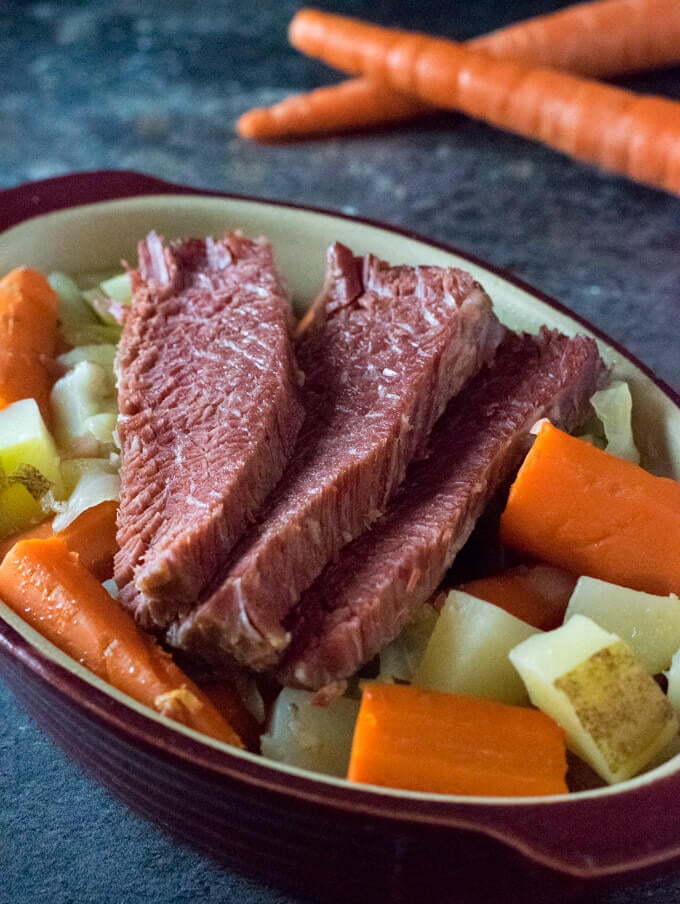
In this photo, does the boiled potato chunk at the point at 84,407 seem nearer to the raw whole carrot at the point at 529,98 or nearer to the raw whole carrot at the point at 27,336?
the raw whole carrot at the point at 27,336

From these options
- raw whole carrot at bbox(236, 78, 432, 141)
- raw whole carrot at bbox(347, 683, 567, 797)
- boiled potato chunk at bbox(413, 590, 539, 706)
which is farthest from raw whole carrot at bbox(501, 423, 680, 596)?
raw whole carrot at bbox(236, 78, 432, 141)

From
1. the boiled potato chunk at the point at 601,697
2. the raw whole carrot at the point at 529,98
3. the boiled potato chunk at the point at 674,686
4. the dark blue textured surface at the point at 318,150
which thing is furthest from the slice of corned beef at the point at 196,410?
the raw whole carrot at the point at 529,98

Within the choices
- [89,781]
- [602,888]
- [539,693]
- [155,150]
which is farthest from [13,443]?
[155,150]

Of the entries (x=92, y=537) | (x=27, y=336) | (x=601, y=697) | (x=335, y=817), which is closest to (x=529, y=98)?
(x=27, y=336)

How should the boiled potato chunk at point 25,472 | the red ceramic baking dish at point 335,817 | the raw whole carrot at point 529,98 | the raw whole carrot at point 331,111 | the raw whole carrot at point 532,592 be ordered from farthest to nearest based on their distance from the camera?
the raw whole carrot at point 331,111
the raw whole carrot at point 529,98
the boiled potato chunk at point 25,472
the raw whole carrot at point 532,592
the red ceramic baking dish at point 335,817

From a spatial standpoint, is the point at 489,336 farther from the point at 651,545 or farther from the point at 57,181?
the point at 57,181

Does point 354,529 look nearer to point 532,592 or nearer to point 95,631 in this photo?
point 532,592
